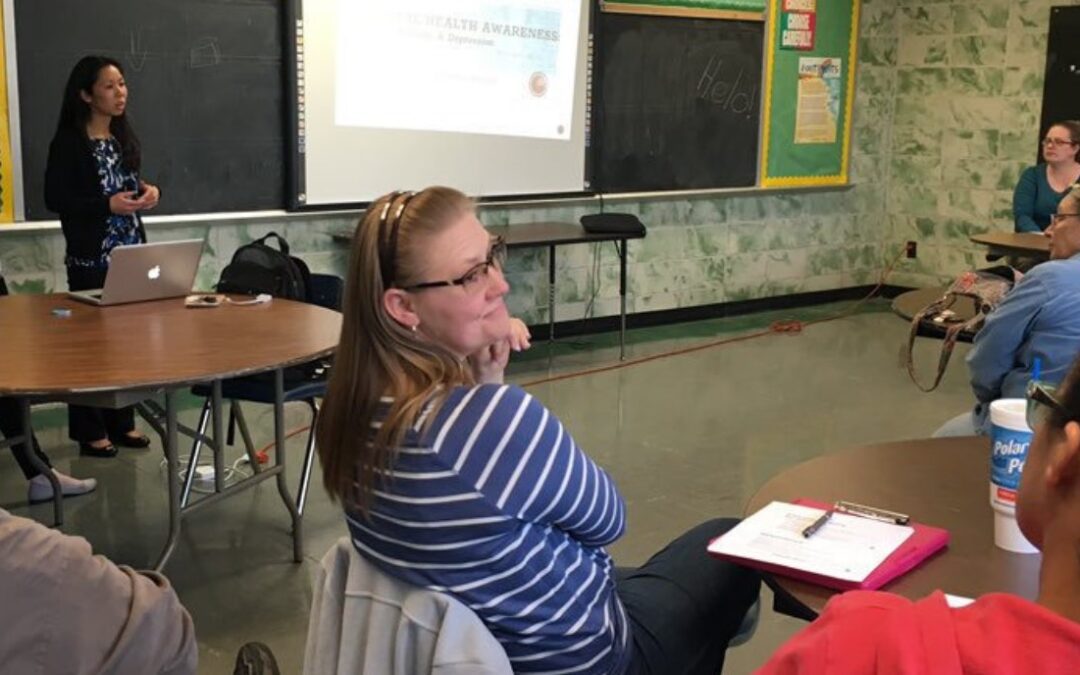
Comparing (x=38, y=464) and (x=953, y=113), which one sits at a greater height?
(x=953, y=113)

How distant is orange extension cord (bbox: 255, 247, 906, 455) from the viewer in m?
5.84

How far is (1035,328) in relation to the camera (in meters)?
2.84

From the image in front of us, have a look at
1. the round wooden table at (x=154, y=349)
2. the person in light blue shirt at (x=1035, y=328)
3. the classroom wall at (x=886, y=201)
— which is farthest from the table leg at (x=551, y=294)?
the person in light blue shirt at (x=1035, y=328)

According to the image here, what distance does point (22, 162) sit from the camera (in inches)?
192

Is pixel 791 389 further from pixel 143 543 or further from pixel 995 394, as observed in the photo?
pixel 143 543

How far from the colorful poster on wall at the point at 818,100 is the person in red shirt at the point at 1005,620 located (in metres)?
7.35

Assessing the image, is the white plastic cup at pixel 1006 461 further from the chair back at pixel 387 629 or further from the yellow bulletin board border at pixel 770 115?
the yellow bulletin board border at pixel 770 115

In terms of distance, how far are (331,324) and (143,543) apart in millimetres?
961

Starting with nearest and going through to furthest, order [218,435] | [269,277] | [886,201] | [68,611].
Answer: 1. [68,611]
2. [218,435]
3. [269,277]
4. [886,201]

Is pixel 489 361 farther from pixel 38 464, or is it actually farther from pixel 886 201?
pixel 886 201

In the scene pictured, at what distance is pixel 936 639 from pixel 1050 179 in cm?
631

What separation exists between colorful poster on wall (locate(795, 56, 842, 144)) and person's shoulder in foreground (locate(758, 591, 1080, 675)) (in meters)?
7.44

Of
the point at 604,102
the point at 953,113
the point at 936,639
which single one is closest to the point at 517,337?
the point at 936,639

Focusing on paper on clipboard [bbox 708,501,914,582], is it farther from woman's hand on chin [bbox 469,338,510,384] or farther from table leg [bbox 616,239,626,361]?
table leg [bbox 616,239,626,361]
